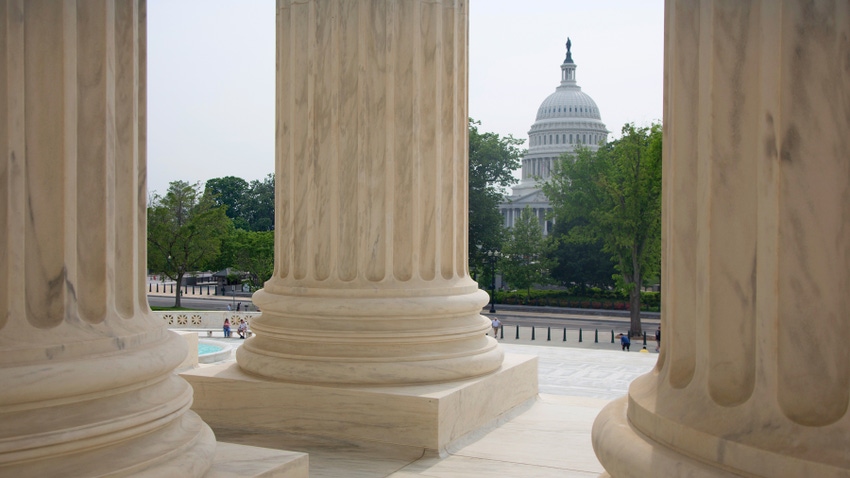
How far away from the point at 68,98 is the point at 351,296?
18.0 m

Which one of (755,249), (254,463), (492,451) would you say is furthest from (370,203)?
(755,249)

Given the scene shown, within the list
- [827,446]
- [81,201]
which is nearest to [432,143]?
[81,201]

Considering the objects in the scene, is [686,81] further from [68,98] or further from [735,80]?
[68,98]

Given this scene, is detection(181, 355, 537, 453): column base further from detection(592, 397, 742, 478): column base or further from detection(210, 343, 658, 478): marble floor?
detection(592, 397, 742, 478): column base

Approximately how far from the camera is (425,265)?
117ft

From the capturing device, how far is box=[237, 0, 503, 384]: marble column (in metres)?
34.2

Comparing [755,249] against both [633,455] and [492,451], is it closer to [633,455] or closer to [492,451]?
[633,455]

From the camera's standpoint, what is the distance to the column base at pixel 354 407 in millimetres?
31891

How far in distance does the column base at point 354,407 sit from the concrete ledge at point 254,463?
939cm

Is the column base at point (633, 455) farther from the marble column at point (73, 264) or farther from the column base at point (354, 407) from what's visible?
the column base at point (354, 407)

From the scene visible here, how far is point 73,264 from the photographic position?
1773cm

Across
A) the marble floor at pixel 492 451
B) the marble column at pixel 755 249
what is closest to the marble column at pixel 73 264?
the marble column at pixel 755 249

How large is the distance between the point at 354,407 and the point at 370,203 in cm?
798

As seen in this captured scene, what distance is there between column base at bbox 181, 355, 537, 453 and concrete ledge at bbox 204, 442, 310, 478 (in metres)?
9.39
